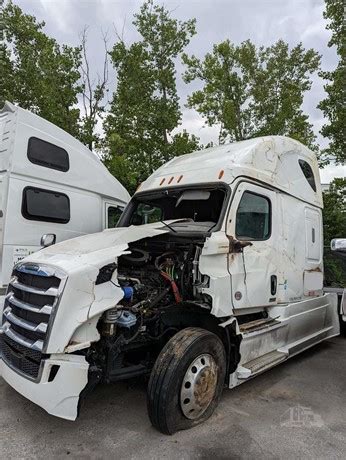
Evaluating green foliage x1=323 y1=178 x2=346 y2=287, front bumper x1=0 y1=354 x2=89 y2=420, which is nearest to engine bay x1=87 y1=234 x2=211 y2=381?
front bumper x1=0 y1=354 x2=89 y2=420

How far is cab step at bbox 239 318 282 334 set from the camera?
401 centimetres

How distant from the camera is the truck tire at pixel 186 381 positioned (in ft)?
10.1

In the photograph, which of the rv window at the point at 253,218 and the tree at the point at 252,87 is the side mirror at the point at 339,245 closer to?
the rv window at the point at 253,218

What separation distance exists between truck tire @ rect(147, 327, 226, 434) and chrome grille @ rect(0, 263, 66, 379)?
1.04m

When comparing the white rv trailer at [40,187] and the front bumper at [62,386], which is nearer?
the front bumper at [62,386]

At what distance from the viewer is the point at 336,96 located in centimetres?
1137

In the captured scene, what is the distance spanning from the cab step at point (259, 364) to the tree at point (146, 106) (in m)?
7.26

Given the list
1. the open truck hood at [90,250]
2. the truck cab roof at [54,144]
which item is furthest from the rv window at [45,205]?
the open truck hood at [90,250]

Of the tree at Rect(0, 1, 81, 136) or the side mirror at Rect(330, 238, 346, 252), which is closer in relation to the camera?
the side mirror at Rect(330, 238, 346, 252)

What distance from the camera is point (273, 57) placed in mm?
13539

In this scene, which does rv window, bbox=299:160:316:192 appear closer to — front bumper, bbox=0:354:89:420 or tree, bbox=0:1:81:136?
front bumper, bbox=0:354:89:420

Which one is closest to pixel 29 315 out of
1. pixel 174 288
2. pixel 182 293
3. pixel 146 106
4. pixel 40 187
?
pixel 174 288

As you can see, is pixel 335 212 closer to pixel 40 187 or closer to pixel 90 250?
pixel 40 187

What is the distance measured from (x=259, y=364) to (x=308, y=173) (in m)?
3.21
